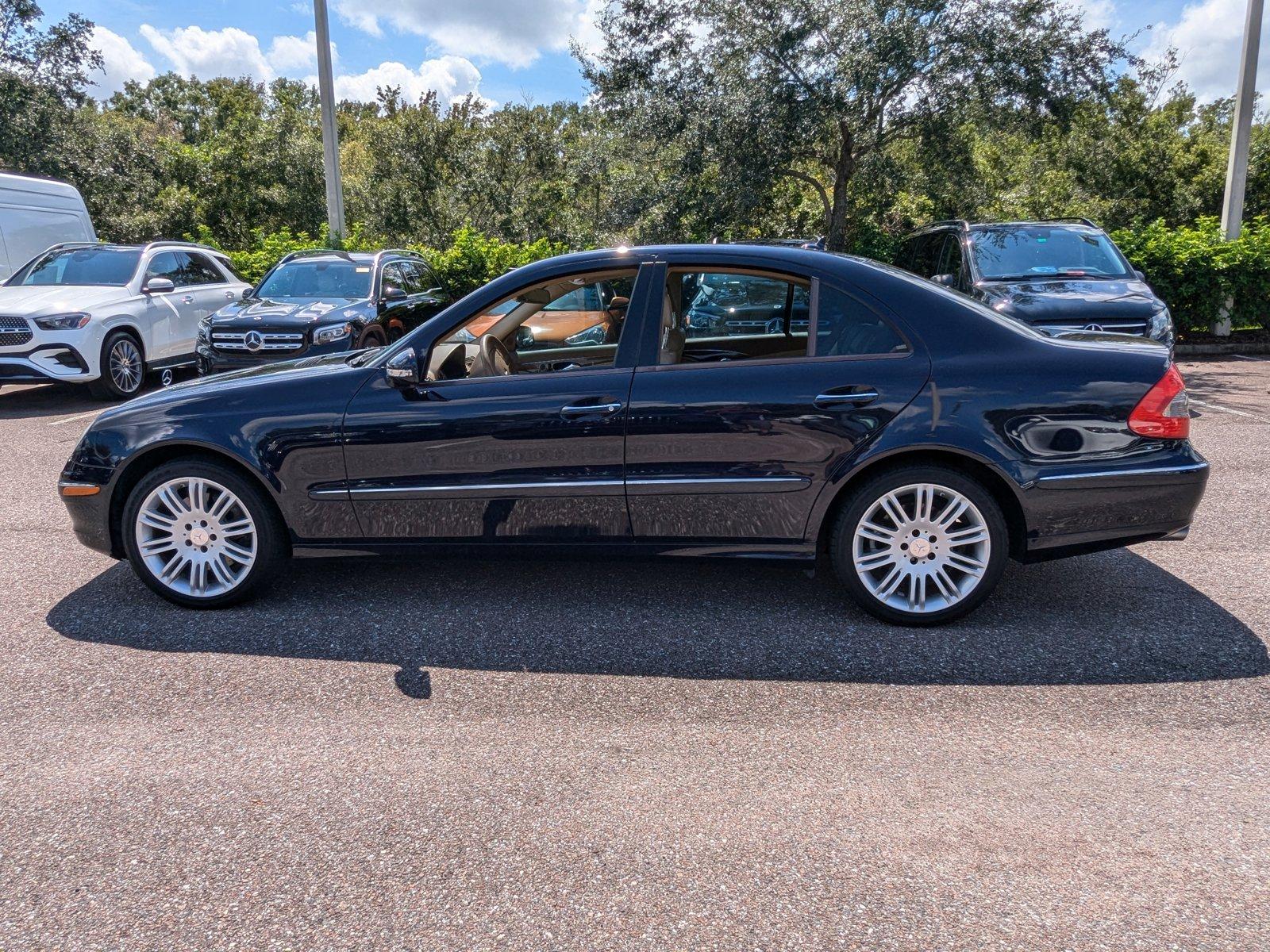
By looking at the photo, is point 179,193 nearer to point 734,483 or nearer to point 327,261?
point 327,261

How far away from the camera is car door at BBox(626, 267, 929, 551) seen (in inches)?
167

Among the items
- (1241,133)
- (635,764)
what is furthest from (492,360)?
(1241,133)

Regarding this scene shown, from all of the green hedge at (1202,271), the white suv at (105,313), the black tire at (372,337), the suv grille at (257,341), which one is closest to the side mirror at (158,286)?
the white suv at (105,313)

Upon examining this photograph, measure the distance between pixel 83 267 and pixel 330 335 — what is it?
13.1 ft

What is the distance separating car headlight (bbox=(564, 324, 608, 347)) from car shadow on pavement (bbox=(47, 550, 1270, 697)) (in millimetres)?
1070

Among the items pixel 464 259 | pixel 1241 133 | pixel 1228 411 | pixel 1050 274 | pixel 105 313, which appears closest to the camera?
pixel 1228 411

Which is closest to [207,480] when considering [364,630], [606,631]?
[364,630]

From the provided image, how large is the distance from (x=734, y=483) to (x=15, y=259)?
1218cm

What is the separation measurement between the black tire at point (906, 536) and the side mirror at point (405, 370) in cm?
195

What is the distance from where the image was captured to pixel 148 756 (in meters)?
3.33

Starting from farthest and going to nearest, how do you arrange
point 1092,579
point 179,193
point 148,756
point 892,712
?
point 179,193 < point 1092,579 < point 892,712 < point 148,756

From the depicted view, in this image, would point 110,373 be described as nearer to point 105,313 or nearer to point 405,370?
point 105,313

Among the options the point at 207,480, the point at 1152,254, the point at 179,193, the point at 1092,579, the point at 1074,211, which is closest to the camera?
the point at 207,480

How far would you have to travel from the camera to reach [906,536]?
429 cm
